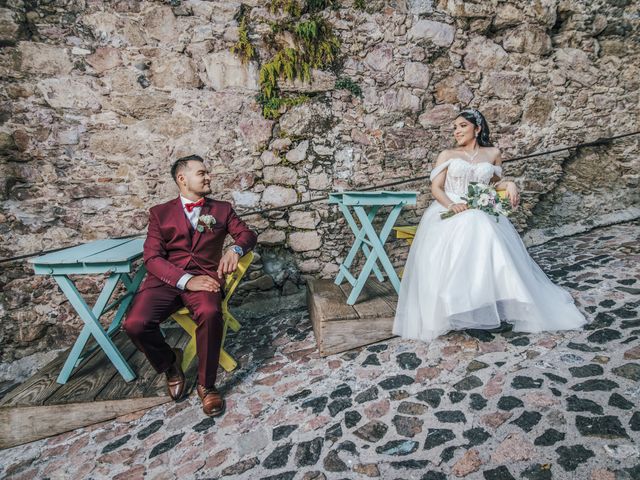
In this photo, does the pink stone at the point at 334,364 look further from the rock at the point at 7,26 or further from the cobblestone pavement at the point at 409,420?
the rock at the point at 7,26

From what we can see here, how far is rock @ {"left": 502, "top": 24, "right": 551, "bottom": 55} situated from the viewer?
162 inches

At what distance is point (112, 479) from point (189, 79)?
335 cm

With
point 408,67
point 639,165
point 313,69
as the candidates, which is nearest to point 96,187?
point 313,69

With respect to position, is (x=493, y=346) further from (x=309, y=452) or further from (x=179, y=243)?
(x=179, y=243)

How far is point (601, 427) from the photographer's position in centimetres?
173

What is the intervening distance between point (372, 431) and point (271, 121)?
9.98 feet

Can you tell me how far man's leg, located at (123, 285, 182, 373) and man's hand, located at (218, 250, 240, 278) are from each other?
364mm

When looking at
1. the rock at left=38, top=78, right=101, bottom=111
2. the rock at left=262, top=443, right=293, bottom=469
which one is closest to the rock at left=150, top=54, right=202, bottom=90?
the rock at left=38, top=78, right=101, bottom=111

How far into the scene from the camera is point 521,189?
14.8ft

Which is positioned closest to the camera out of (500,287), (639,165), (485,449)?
(485,449)

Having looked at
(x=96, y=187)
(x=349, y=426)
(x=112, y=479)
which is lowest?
(x=112, y=479)

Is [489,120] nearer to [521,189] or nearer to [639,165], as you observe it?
[521,189]

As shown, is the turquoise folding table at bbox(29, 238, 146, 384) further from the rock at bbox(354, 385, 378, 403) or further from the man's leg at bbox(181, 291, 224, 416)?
the rock at bbox(354, 385, 378, 403)

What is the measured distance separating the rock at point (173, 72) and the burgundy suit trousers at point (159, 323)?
2177 mm
